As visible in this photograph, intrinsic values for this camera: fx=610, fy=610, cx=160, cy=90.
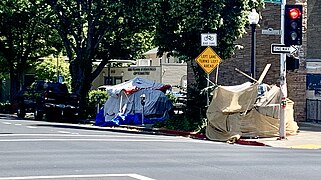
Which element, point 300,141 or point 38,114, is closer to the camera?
point 300,141

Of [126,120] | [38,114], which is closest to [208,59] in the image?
[126,120]

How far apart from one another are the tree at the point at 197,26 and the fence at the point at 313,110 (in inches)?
195

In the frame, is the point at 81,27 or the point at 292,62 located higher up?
the point at 81,27

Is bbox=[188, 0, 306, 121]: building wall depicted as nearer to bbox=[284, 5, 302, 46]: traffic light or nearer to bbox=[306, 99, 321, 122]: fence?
bbox=[306, 99, 321, 122]: fence

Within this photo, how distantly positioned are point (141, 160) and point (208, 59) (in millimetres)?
9767

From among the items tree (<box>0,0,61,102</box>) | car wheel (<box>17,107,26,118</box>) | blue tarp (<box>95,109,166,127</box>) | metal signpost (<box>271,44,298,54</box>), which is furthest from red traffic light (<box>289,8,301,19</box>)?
tree (<box>0,0,61,102</box>)

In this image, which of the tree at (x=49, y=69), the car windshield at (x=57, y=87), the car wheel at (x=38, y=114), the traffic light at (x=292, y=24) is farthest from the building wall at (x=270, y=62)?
the tree at (x=49, y=69)

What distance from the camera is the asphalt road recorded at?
12.0 meters

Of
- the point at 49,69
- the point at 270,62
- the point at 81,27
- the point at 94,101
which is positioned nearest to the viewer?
the point at 270,62

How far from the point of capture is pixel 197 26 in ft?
80.3

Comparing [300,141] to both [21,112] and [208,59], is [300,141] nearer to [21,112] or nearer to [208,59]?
[208,59]

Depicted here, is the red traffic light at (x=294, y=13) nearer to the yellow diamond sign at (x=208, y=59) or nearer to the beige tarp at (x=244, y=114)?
the beige tarp at (x=244, y=114)

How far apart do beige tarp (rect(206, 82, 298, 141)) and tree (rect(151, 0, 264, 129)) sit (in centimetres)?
296

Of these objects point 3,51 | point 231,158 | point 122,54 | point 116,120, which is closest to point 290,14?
point 231,158
